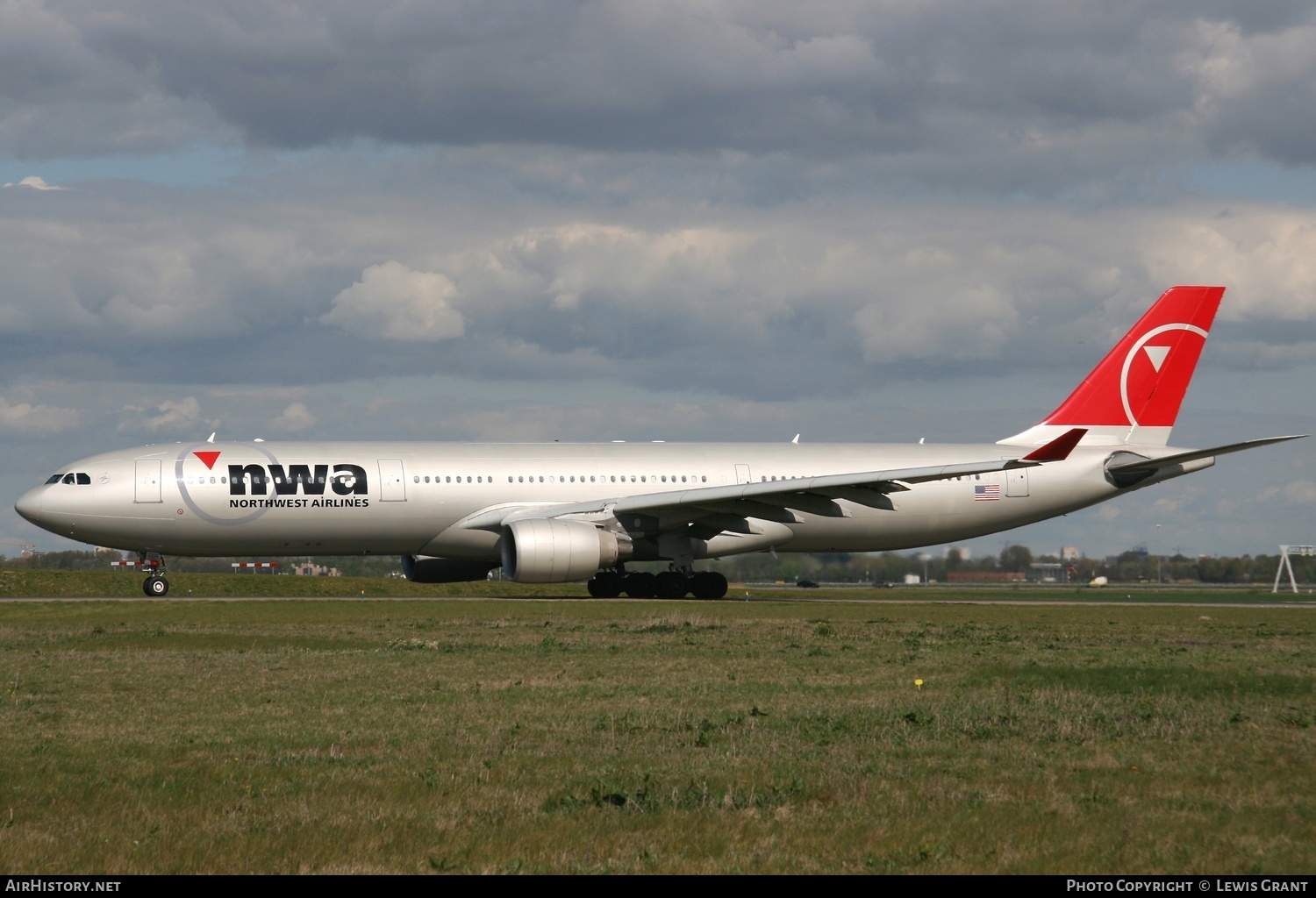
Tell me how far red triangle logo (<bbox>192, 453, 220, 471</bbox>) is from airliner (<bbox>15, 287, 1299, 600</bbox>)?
0.21ft

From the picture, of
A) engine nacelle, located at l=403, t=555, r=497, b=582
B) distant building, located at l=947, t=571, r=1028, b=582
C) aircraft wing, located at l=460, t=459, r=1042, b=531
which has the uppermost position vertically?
aircraft wing, located at l=460, t=459, r=1042, b=531

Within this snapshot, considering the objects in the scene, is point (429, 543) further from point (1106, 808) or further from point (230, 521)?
point (1106, 808)

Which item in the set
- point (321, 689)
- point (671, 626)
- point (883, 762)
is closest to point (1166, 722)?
point (883, 762)

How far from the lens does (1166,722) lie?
11438 mm

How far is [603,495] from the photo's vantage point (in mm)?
35469

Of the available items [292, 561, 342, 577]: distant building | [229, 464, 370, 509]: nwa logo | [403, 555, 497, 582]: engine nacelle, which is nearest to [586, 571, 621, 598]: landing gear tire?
[403, 555, 497, 582]: engine nacelle

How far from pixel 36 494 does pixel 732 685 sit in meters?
24.8

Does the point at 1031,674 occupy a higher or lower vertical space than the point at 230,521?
lower

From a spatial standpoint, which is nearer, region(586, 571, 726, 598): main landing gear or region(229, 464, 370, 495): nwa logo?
region(229, 464, 370, 495): nwa logo

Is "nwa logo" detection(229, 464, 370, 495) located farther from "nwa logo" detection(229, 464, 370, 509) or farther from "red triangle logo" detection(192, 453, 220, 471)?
"red triangle logo" detection(192, 453, 220, 471)

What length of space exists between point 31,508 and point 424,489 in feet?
→ 31.3

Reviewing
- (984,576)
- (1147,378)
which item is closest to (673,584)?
(1147,378)

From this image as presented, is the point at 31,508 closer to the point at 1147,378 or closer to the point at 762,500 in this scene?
the point at 762,500

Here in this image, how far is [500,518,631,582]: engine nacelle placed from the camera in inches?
1222
